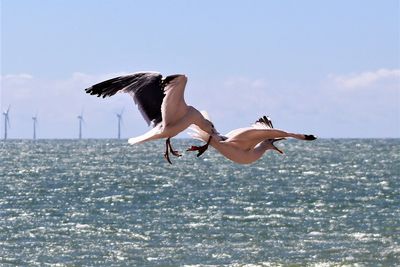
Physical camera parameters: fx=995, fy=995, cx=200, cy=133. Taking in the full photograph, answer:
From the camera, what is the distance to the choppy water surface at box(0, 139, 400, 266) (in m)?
55.5

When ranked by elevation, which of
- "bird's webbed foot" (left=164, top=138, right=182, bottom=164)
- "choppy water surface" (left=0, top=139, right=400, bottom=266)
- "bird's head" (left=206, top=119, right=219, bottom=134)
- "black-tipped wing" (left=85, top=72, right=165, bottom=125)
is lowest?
"choppy water surface" (left=0, top=139, right=400, bottom=266)

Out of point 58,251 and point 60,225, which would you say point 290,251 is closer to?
point 58,251

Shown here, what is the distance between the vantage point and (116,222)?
74562mm

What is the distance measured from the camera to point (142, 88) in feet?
31.9

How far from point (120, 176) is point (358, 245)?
269 ft

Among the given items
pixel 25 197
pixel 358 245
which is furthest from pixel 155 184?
pixel 358 245

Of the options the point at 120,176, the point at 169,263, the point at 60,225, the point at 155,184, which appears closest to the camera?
the point at 169,263

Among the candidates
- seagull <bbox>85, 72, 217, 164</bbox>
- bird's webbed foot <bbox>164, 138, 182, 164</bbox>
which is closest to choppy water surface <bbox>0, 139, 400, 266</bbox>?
bird's webbed foot <bbox>164, 138, 182, 164</bbox>

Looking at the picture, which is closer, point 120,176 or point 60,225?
point 60,225

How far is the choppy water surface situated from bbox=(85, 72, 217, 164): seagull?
43.0 metres

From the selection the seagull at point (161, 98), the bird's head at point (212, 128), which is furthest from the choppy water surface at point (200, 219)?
the seagull at point (161, 98)

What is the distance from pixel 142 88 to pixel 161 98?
0.82 feet

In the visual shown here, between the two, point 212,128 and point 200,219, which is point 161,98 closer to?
point 212,128

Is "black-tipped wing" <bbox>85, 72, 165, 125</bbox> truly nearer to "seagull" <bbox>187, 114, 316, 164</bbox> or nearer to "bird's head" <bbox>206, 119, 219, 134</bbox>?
"bird's head" <bbox>206, 119, 219, 134</bbox>
